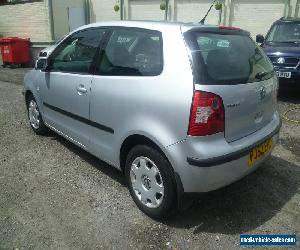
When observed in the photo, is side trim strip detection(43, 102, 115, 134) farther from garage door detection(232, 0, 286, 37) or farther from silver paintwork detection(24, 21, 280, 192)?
garage door detection(232, 0, 286, 37)

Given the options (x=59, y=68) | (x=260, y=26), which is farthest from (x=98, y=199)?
(x=260, y=26)

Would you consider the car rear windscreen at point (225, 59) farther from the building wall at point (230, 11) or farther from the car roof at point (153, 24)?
the building wall at point (230, 11)

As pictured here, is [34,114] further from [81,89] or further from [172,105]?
[172,105]

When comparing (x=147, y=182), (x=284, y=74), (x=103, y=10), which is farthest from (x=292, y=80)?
(x=103, y=10)

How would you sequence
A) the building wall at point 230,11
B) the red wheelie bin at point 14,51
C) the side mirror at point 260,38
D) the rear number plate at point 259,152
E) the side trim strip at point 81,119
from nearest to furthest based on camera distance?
the rear number plate at point 259,152 → the side trim strip at point 81,119 → the side mirror at point 260,38 → the building wall at point 230,11 → the red wheelie bin at point 14,51

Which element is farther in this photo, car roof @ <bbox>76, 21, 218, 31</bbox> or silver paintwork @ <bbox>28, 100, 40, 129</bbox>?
silver paintwork @ <bbox>28, 100, 40, 129</bbox>

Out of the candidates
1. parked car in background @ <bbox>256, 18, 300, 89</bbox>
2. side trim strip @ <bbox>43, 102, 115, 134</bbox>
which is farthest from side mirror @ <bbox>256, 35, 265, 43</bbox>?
side trim strip @ <bbox>43, 102, 115, 134</bbox>

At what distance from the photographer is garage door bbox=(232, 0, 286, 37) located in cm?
1231

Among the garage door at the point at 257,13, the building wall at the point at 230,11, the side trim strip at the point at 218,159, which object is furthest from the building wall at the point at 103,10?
the side trim strip at the point at 218,159

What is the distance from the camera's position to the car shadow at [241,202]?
3115mm

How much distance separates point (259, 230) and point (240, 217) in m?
0.23

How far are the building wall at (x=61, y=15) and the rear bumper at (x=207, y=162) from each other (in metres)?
14.0

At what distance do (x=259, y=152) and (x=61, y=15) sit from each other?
47.1ft

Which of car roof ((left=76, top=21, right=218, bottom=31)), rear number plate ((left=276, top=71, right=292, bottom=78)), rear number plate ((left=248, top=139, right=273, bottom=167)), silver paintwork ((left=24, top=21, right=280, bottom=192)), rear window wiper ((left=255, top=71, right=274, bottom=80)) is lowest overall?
rear number plate ((left=248, top=139, right=273, bottom=167))
